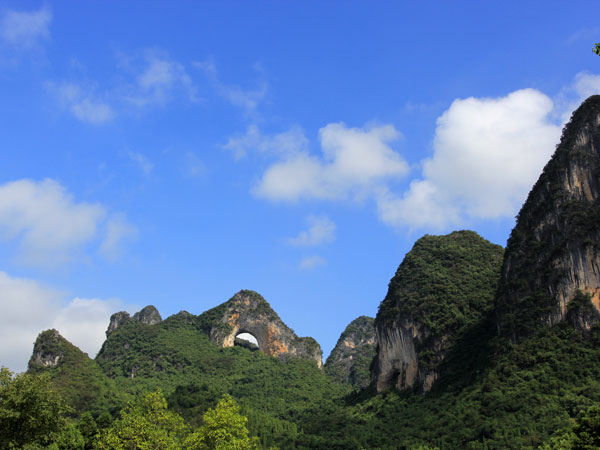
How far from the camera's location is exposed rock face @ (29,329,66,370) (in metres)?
99.6

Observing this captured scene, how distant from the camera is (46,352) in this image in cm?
10019

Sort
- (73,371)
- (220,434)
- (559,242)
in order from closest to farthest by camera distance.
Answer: (220,434)
(559,242)
(73,371)

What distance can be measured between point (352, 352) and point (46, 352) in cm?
8091

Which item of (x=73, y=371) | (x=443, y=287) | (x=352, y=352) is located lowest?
(x=73, y=371)

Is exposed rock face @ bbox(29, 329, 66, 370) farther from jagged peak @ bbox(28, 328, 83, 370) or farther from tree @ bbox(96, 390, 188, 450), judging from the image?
tree @ bbox(96, 390, 188, 450)

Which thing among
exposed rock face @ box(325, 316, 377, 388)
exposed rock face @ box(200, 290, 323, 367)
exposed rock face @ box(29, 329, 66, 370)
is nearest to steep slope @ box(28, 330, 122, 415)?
exposed rock face @ box(29, 329, 66, 370)

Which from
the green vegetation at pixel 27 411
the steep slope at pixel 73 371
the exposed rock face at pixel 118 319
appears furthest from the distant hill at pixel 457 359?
the green vegetation at pixel 27 411

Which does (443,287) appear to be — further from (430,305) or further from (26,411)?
(26,411)

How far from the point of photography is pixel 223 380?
367ft

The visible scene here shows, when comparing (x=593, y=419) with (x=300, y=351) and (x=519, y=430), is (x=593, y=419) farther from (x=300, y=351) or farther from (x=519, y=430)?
(x=300, y=351)

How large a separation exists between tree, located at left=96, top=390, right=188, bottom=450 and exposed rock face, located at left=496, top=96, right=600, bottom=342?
44.2 meters

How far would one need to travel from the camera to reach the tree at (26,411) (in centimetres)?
3167

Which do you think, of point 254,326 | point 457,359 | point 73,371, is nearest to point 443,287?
point 457,359

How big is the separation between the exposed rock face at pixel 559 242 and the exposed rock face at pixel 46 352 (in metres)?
76.4
